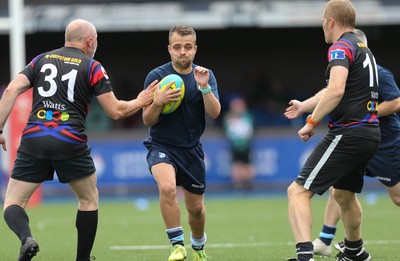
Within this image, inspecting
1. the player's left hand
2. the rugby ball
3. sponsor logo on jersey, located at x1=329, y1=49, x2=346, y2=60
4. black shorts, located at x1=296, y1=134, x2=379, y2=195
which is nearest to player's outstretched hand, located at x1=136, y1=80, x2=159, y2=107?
the rugby ball

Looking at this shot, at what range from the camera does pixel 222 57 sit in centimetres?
2569

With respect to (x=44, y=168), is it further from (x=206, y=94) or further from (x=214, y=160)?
(x=214, y=160)

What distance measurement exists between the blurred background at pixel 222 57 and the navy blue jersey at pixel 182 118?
918cm

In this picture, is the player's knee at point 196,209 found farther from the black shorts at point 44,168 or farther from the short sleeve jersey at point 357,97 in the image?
the short sleeve jersey at point 357,97

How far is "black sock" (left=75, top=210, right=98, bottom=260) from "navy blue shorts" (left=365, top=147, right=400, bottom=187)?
3.19 m

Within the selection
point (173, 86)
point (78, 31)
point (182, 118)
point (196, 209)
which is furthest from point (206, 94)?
point (78, 31)

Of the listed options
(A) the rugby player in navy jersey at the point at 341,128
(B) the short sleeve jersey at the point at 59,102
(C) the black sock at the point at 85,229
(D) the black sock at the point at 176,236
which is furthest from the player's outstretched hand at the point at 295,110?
(C) the black sock at the point at 85,229

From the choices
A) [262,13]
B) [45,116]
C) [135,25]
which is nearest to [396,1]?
[262,13]

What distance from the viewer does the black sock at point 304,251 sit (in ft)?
25.6

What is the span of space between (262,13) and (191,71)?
13.2 metres

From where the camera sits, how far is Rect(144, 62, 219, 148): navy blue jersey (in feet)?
29.3

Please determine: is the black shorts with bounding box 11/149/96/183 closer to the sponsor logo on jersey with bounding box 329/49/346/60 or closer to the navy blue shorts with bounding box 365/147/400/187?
the sponsor logo on jersey with bounding box 329/49/346/60

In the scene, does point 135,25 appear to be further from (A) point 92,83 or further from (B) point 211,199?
(A) point 92,83

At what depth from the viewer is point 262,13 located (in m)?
21.9
